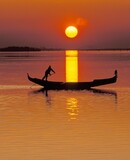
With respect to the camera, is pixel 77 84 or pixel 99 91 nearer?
pixel 99 91

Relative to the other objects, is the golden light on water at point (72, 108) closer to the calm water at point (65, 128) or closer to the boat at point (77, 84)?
the calm water at point (65, 128)

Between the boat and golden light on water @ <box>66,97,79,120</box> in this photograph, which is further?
the boat

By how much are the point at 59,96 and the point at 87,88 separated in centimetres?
491

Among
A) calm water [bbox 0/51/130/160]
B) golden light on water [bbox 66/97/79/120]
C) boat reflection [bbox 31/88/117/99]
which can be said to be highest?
calm water [bbox 0/51/130/160]

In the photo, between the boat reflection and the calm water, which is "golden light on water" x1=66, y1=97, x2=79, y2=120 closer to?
the calm water

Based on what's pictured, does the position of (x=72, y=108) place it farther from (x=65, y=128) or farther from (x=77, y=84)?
(x=77, y=84)

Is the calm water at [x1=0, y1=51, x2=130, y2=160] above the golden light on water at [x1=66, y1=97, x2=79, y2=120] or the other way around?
above

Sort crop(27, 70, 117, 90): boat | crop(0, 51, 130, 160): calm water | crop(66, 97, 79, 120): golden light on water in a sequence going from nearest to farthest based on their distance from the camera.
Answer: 1. crop(0, 51, 130, 160): calm water
2. crop(66, 97, 79, 120): golden light on water
3. crop(27, 70, 117, 90): boat

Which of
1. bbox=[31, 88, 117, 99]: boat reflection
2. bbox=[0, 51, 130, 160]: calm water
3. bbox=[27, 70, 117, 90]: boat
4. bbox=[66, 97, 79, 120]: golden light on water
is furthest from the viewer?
bbox=[27, 70, 117, 90]: boat

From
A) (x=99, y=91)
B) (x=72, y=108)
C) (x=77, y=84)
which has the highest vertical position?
(x=77, y=84)

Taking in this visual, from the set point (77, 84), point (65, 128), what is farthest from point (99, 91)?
point (65, 128)

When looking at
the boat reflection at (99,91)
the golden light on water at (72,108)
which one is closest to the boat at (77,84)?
the boat reflection at (99,91)

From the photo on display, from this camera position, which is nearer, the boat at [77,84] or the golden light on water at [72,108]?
the golden light on water at [72,108]

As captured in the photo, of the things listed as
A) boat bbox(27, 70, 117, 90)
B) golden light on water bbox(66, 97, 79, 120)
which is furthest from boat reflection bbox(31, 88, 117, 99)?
golden light on water bbox(66, 97, 79, 120)
